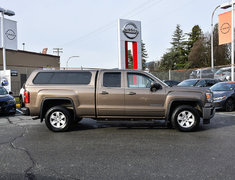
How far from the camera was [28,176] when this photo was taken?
356 centimetres

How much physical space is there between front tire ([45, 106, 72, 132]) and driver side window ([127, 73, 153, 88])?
2066 mm

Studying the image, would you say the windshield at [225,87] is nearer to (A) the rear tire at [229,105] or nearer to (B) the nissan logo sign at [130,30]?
(A) the rear tire at [229,105]

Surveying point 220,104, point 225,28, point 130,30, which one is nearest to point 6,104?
point 220,104

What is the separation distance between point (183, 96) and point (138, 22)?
14.7 m

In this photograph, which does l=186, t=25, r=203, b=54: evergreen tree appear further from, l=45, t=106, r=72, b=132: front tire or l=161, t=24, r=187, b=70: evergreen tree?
l=45, t=106, r=72, b=132: front tire

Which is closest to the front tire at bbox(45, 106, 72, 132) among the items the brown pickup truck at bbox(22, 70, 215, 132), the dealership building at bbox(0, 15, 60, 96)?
the brown pickup truck at bbox(22, 70, 215, 132)

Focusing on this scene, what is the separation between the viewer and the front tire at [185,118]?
6570 mm

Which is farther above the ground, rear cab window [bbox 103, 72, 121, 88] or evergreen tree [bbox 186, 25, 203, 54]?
evergreen tree [bbox 186, 25, 203, 54]

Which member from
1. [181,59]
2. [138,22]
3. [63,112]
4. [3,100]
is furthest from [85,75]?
[181,59]

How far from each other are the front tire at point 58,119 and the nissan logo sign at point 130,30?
13353 mm

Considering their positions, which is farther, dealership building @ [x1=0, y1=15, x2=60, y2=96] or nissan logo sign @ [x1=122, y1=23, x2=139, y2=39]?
nissan logo sign @ [x1=122, y1=23, x2=139, y2=39]

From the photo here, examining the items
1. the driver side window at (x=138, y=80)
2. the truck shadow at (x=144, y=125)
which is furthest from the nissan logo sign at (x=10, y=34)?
the driver side window at (x=138, y=80)

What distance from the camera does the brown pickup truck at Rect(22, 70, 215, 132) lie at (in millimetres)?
6602

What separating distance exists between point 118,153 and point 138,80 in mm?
2793
